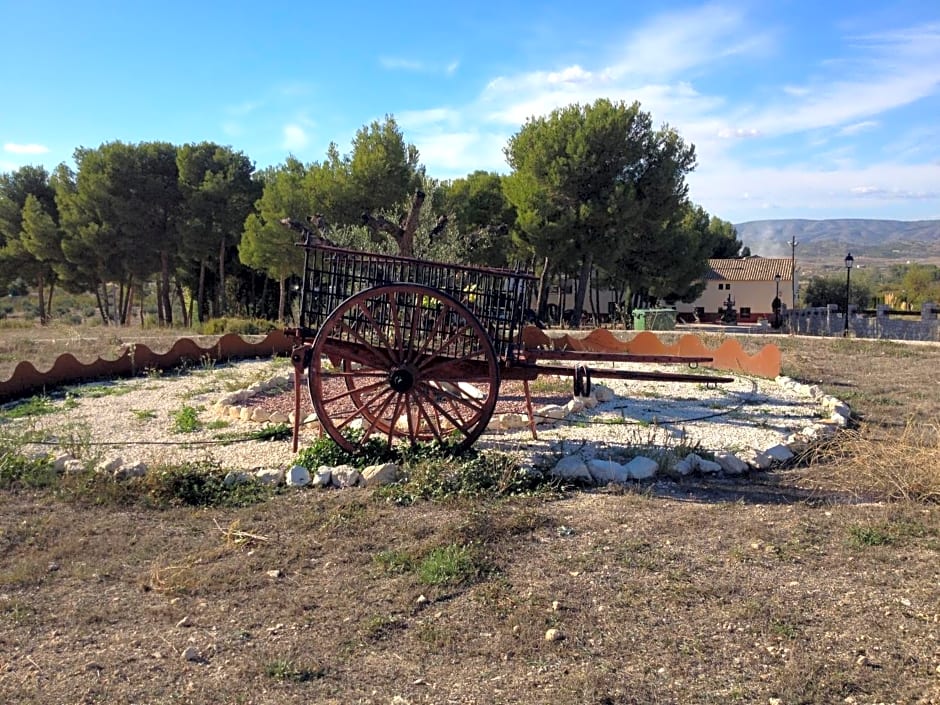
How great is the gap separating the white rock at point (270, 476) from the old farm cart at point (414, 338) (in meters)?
0.53

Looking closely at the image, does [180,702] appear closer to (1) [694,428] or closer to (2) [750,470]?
(2) [750,470]

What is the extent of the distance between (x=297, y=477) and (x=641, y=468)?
278cm

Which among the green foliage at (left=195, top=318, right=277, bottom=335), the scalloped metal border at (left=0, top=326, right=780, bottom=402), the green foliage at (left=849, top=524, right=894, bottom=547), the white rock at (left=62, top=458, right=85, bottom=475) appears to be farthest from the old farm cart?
the green foliage at (left=195, top=318, right=277, bottom=335)

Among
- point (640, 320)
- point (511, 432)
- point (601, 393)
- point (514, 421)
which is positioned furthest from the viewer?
point (640, 320)

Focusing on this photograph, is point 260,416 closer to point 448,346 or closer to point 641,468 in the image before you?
point 448,346

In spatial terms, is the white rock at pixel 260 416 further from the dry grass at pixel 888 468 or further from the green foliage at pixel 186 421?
the dry grass at pixel 888 468

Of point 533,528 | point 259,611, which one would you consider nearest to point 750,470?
point 533,528

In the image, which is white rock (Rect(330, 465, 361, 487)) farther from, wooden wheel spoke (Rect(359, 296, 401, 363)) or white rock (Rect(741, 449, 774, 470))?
white rock (Rect(741, 449, 774, 470))

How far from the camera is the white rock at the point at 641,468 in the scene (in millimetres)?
6180

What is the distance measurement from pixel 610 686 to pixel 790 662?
83 cm

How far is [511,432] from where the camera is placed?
25.5ft

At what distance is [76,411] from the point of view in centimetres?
918

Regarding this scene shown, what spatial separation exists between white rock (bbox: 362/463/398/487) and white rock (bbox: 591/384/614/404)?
4.21 metres

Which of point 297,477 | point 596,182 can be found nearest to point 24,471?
point 297,477
